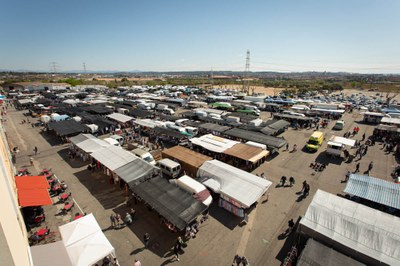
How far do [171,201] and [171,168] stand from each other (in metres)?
5.85

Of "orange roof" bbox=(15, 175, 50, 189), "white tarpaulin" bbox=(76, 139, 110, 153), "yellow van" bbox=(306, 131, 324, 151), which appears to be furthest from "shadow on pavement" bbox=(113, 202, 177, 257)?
"yellow van" bbox=(306, 131, 324, 151)

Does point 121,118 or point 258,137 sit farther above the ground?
point 121,118

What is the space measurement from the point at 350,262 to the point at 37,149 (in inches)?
1378

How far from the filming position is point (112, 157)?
20297mm

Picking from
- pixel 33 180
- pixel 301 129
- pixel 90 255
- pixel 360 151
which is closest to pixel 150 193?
pixel 90 255

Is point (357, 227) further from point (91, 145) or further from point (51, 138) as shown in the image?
point (51, 138)

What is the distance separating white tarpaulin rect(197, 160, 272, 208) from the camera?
589 inches

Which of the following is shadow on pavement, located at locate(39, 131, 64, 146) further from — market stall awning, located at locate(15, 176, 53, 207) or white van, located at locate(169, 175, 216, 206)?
white van, located at locate(169, 175, 216, 206)

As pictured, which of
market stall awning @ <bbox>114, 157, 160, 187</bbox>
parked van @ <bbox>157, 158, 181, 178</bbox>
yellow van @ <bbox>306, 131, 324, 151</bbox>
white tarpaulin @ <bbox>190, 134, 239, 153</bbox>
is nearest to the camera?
market stall awning @ <bbox>114, 157, 160, 187</bbox>

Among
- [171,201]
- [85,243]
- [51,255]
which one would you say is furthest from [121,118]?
[51,255]

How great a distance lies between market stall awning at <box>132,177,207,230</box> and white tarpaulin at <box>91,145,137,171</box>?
4.18m

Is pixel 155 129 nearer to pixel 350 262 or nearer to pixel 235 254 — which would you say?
pixel 235 254

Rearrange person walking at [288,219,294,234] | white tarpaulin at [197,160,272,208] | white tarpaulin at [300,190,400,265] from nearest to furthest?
white tarpaulin at [300,190,400,265]
person walking at [288,219,294,234]
white tarpaulin at [197,160,272,208]

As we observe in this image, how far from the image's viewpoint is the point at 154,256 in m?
11.9
